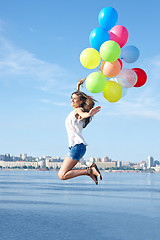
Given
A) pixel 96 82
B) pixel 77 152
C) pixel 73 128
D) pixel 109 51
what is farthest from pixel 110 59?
pixel 77 152

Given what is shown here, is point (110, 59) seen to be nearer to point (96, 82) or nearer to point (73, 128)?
point (96, 82)

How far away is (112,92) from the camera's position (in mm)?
5469

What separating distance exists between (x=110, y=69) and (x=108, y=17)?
0.89m

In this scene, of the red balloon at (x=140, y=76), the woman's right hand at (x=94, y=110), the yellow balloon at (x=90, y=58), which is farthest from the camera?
the red balloon at (x=140, y=76)

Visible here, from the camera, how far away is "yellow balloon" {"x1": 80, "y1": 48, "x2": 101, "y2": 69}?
5438mm

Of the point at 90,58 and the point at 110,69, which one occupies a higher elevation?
the point at 90,58

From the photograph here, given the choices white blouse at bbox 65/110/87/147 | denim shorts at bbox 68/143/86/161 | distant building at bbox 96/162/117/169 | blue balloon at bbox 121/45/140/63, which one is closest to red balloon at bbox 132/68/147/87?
blue balloon at bbox 121/45/140/63

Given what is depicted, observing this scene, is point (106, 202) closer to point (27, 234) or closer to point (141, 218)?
point (141, 218)

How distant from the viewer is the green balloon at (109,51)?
5242mm

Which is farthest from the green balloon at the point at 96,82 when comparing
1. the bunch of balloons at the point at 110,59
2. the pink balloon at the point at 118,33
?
the pink balloon at the point at 118,33

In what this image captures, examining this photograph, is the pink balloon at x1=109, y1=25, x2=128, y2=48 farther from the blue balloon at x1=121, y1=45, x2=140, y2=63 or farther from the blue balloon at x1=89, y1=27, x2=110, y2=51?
the blue balloon at x1=121, y1=45, x2=140, y2=63

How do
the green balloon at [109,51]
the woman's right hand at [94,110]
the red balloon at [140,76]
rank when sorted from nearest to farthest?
the woman's right hand at [94,110], the green balloon at [109,51], the red balloon at [140,76]

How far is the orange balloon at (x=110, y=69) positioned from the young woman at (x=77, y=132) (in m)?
0.73

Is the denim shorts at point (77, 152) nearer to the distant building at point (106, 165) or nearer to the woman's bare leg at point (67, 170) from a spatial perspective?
the woman's bare leg at point (67, 170)
